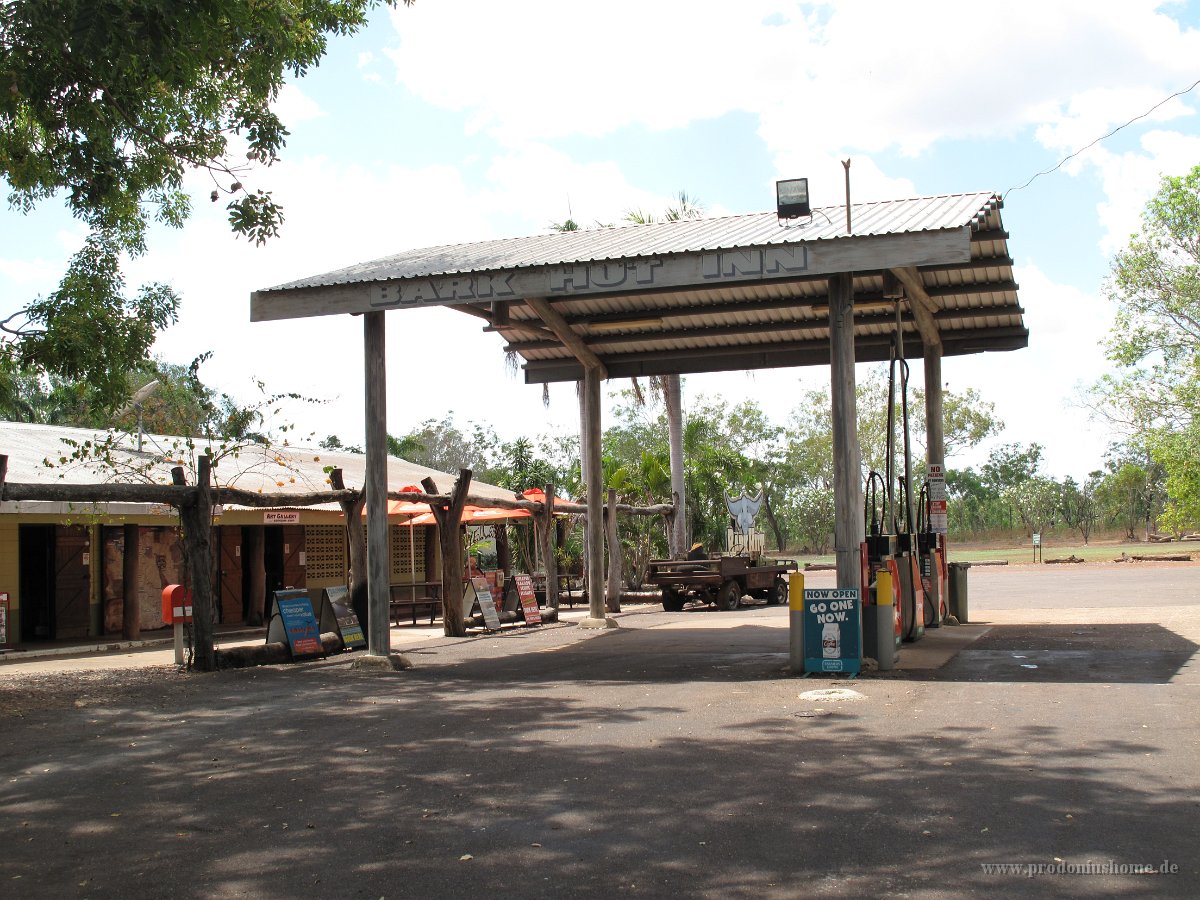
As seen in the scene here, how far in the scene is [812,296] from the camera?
16.3 metres

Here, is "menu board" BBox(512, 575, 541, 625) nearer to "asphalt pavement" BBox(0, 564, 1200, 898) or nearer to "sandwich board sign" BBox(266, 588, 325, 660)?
"sandwich board sign" BBox(266, 588, 325, 660)

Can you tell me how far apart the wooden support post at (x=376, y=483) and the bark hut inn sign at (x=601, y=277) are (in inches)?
23.8

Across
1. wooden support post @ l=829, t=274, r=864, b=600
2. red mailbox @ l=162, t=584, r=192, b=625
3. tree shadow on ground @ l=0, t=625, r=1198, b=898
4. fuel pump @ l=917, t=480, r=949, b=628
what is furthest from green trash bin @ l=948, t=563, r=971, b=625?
red mailbox @ l=162, t=584, r=192, b=625

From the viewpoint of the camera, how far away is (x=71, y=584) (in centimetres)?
1969

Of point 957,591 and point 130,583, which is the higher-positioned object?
point 130,583

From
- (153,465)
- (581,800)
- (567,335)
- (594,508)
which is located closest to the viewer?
(581,800)

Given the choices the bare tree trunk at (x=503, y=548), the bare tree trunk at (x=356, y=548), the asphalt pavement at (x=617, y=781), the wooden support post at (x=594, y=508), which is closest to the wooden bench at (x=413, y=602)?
the bare tree trunk at (x=503, y=548)

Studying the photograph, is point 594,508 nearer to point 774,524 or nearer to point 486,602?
point 486,602

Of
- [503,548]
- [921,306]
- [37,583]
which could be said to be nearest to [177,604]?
[37,583]

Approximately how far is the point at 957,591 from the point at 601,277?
28.3ft

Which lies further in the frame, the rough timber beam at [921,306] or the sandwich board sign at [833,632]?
the rough timber beam at [921,306]

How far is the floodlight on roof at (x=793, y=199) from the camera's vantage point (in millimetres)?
14398

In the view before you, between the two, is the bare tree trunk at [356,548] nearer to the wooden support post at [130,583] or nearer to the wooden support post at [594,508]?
the wooden support post at [130,583]

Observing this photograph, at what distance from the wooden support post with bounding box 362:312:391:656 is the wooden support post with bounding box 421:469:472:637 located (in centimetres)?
373
